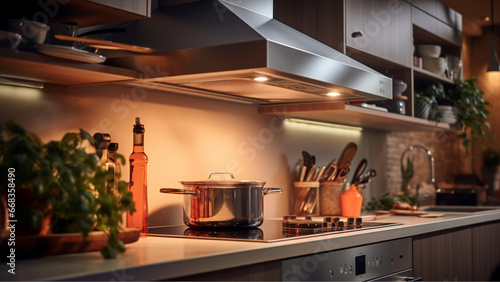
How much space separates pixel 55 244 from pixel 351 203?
187cm

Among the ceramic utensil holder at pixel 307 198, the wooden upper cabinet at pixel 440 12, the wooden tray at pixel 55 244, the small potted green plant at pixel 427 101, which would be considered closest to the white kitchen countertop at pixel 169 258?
the wooden tray at pixel 55 244

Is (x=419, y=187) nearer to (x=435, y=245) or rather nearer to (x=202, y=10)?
(x=435, y=245)

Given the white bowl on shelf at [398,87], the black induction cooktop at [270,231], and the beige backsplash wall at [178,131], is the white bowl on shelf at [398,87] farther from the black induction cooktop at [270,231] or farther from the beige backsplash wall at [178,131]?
the black induction cooktop at [270,231]

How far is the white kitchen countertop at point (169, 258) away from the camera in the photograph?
1.30 meters

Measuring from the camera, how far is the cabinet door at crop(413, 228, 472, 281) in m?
2.63

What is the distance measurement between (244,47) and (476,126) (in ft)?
9.27

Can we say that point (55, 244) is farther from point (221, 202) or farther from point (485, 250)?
point (485, 250)

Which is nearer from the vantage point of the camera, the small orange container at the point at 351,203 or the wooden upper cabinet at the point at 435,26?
the small orange container at the point at 351,203

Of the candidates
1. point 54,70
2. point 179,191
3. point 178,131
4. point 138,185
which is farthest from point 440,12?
point 54,70

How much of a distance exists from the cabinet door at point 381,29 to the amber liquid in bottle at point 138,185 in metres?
1.18

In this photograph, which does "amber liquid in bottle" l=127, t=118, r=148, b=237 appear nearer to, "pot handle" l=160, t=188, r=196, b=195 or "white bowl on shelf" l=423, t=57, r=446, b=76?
"pot handle" l=160, t=188, r=196, b=195

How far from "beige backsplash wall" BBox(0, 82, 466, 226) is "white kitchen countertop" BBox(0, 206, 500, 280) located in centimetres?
45

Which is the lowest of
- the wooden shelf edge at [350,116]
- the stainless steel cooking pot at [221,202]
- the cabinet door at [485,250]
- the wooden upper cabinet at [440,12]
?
the cabinet door at [485,250]

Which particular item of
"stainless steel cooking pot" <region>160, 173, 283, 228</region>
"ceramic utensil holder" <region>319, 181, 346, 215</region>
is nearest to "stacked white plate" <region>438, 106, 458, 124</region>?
"ceramic utensil holder" <region>319, 181, 346, 215</region>
